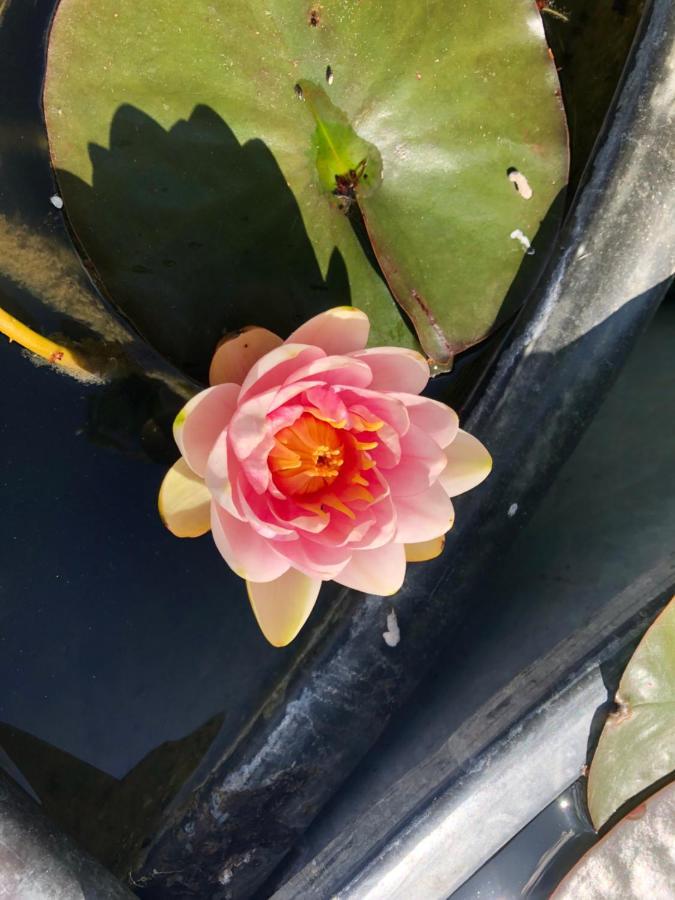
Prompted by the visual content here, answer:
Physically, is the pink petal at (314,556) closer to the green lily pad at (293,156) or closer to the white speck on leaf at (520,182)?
the green lily pad at (293,156)

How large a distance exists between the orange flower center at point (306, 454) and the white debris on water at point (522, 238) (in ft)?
1.69

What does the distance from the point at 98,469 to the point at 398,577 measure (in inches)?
29.3

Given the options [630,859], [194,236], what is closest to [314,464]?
[194,236]

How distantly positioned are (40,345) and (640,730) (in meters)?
1.28

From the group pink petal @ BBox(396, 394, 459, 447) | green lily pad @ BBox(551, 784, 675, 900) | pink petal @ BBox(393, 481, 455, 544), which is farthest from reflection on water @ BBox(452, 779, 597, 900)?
pink petal @ BBox(396, 394, 459, 447)

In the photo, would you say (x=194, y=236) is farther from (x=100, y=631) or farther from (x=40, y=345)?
(x=100, y=631)

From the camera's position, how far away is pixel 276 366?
0.92 m

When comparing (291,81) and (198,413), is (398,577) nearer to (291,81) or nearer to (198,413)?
Answer: (198,413)

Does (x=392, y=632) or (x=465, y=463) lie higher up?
(x=465, y=463)

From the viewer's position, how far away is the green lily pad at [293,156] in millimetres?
1075

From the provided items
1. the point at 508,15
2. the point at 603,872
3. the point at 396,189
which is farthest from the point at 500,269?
the point at 603,872

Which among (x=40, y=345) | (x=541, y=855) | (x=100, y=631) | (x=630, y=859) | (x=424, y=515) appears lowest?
(x=100, y=631)

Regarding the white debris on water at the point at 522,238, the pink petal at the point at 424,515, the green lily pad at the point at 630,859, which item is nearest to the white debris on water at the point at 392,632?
the pink petal at the point at 424,515

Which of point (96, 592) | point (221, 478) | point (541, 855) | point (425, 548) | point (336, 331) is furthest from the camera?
point (96, 592)
